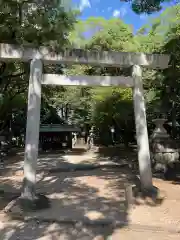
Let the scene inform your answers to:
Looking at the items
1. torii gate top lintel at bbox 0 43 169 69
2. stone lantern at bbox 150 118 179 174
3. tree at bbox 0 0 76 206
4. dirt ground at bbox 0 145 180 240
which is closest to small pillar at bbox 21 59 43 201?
torii gate top lintel at bbox 0 43 169 69

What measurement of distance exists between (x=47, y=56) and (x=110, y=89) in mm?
9465

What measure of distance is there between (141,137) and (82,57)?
2569mm

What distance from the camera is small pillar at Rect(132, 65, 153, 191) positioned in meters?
7.17

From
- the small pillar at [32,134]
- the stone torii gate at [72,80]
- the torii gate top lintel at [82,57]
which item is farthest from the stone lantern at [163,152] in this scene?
the small pillar at [32,134]

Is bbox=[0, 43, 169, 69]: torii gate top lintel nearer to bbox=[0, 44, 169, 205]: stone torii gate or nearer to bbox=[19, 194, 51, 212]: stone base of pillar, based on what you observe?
bbox=[0, 44, 169, 205]: stone torii gate

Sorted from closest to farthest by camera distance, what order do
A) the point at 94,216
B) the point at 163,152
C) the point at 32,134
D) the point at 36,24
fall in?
1. the point at 94,216
2. the point at 32,134
3. the point at 36,24
4. the point at 163,152

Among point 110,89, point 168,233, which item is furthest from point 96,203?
point 110,89

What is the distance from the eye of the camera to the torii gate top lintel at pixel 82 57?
712cm

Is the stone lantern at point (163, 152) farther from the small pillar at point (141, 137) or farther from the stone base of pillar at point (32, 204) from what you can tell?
the stone base of pillar at point (32, 204)

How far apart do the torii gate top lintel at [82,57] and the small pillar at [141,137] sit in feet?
0.96

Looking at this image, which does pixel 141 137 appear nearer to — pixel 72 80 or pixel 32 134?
pixel 72 80

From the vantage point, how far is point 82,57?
291 inches

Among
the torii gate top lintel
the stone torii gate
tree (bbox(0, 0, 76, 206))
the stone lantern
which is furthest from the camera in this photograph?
the stone lantern

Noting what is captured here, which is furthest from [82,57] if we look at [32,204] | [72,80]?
[32,204]
